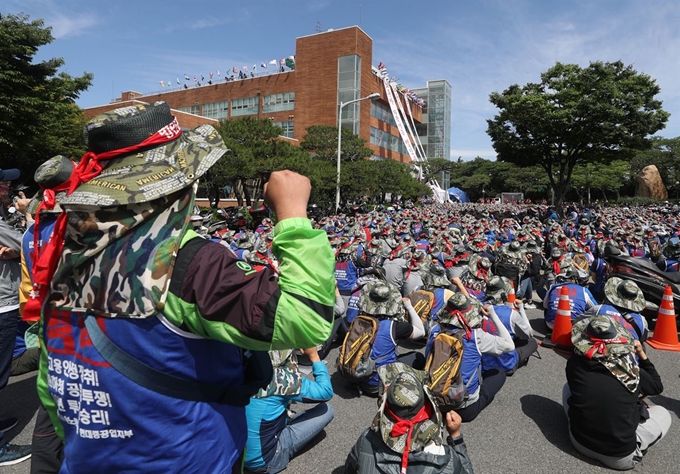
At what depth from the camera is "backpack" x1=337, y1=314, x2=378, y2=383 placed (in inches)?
182

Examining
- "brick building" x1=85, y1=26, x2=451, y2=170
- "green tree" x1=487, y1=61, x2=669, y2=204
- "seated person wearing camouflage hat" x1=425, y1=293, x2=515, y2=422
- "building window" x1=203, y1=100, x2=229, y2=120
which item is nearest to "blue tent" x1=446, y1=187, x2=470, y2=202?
"brick building" x1=85, y1=26, x2=451, y2=170

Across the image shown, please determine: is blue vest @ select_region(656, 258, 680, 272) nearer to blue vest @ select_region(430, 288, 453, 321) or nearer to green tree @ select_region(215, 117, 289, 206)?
blue vest @ select_region(430, 288, 453, 321)

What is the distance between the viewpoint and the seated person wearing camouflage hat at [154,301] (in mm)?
1159

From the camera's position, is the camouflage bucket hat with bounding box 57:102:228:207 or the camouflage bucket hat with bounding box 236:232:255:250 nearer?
the camouflage bucket hat with bounding box 57:102:228:207

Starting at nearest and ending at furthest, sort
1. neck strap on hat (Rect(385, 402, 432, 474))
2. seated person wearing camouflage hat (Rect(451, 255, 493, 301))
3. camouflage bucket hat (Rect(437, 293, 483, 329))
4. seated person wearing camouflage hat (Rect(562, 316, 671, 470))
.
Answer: neck strap on hat (Rect(385, 402, 432, 474))
seated person wearing camouflage hat (Rect(562, 316, 671, 470))
camouflage bucket hat (Rect(437, 293, 483, 329))
seated person wearing camouflage hat (Rect(451, 255, 493, 301))

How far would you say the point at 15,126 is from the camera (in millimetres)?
16500

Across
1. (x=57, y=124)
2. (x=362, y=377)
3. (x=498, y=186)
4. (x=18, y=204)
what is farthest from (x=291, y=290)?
(x=498, y=186)

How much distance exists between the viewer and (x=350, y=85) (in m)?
47.2

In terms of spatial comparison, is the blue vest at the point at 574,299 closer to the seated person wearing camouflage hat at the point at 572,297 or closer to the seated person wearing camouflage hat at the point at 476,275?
the seated person wearing camouflage hat at the point at 572,297

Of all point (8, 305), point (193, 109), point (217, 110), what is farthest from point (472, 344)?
point (193, 109)

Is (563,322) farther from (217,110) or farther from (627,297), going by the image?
(217,110)

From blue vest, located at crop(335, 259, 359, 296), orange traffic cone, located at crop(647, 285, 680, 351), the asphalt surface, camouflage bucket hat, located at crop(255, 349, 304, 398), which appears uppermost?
camouflage bucket hat, located at crop(255, 349, 304, 398)

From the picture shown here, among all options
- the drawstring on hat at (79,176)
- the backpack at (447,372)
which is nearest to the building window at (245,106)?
the backpack at (447,372)

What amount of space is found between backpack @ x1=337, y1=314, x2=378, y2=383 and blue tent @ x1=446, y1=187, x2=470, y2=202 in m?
62.4
